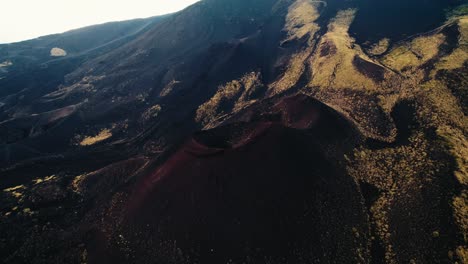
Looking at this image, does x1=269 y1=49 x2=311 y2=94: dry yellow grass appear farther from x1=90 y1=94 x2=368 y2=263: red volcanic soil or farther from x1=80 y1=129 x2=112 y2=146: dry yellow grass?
x1=80 y1=129 x2=112 y2=146: dry yellow grass

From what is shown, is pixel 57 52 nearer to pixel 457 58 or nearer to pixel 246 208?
pixel 246 208

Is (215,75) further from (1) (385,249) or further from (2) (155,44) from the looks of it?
(1) (385,249)

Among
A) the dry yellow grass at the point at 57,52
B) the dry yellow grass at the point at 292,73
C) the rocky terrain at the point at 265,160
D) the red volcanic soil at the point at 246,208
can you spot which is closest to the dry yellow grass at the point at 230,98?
the rocky terrain at the point at 265,160

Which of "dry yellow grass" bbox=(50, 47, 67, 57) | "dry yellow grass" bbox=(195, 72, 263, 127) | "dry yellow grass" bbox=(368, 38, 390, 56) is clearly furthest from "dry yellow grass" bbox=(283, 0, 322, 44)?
"dry yellow grass" bbox=(50, 47, 67, 57)

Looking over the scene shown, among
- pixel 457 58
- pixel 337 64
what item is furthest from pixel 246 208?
pixel 457 58

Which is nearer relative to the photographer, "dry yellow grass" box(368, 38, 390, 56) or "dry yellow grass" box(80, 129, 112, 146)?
"dry yellow grass" box(80, 129, 112, 146)

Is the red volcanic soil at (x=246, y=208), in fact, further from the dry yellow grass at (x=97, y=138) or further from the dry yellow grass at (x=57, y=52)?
the dry yellow grass at (x=57, y=52)

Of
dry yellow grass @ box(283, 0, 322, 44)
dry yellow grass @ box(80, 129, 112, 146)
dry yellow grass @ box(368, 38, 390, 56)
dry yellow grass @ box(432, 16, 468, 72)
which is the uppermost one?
dry yellow grass @ box(283, 0, 322, 44)
